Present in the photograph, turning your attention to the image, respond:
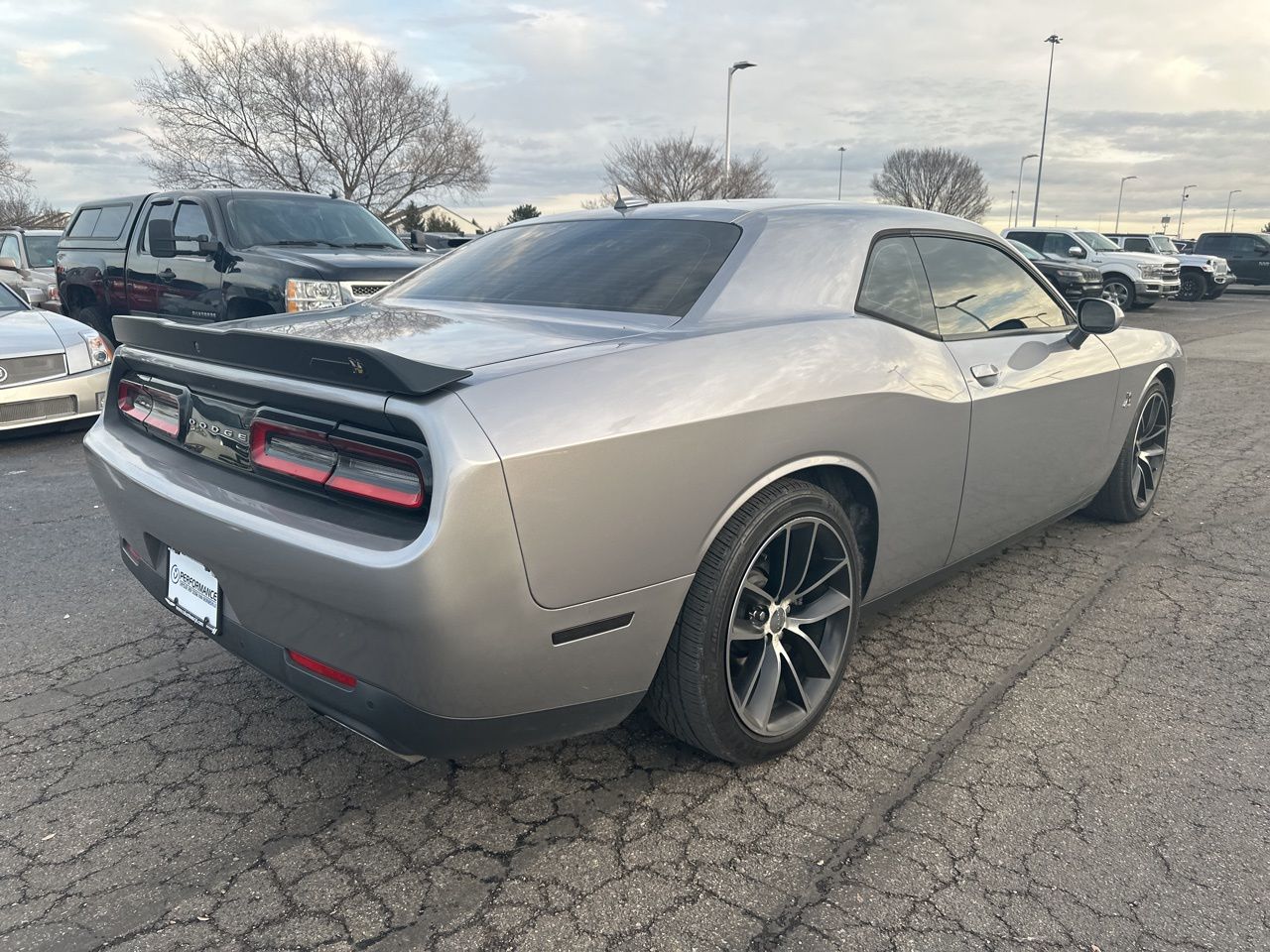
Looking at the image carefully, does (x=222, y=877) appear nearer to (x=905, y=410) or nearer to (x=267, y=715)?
(x=267, y=715)

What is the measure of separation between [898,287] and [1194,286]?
1086 inches

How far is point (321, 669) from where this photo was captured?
208 centimetres

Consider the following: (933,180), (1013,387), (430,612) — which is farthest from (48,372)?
(933,180)

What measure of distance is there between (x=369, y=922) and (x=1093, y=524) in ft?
13.4

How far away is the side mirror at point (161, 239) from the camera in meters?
7.10

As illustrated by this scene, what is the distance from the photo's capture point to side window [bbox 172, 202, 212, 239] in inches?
303

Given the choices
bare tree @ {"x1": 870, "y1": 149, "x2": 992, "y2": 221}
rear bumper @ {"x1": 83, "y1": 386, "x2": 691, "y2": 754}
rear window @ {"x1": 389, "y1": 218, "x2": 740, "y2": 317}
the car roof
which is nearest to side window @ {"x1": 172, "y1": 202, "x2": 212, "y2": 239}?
rear window @ {"x1": 389, "y1": 218, "x2": 740, "y2": 317}

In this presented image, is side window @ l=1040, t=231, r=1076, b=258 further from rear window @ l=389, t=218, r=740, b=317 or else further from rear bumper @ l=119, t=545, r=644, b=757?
rear bumper @ l=119, t=545, r=644, b=757

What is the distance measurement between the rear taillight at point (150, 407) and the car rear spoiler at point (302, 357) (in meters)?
0.14

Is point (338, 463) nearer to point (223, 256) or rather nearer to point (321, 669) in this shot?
point (321, 669)

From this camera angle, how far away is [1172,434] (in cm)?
715

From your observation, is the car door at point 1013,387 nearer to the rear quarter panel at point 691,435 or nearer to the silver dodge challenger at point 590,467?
the silver dodge challenger at point 590,467

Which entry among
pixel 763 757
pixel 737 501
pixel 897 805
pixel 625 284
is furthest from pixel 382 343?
pixel 897 805

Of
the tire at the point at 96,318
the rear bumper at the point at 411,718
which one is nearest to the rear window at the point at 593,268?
the rear bumper at the point at 411,718
